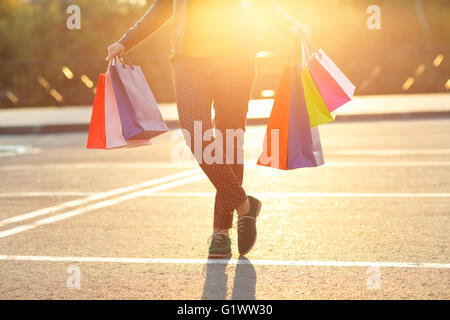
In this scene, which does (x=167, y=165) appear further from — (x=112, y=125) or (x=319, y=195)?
(x=112, y=125)

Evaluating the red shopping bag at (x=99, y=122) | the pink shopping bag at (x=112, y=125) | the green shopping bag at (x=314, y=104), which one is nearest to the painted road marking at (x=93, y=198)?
the red shopping bag at (x=99, y=122)

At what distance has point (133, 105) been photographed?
4383 mm

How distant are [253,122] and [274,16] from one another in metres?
10.7

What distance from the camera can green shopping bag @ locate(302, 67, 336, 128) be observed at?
4.44 meters

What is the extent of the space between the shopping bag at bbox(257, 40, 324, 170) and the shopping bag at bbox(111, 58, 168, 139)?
63cm

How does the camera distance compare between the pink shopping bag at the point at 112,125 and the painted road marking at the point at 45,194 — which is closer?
the pink shopping bag at the point at 112,125

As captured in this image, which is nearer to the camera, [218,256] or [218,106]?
[218,106]

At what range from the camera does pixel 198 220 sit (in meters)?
5.81

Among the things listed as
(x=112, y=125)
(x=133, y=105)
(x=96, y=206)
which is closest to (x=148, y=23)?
(x=133, y=105)

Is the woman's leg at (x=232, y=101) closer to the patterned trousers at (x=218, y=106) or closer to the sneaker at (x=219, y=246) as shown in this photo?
the patterned trousers at (x=218, y=106)

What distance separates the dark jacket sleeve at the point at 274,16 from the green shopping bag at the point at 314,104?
0.31m

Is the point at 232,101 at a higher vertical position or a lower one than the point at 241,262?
higher

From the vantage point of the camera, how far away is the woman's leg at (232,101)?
172 inches
